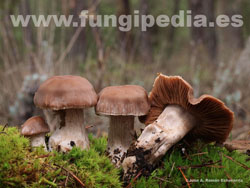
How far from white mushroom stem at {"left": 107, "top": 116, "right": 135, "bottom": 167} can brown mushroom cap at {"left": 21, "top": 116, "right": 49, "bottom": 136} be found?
0.61 meters

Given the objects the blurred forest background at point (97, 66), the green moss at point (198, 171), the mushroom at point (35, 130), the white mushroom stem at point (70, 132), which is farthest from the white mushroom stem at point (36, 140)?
the blurred forest background at point (97, 66)

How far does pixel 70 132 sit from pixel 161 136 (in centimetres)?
81

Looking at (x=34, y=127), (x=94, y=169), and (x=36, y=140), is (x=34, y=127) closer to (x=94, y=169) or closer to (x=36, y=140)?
(x=36, y=140)

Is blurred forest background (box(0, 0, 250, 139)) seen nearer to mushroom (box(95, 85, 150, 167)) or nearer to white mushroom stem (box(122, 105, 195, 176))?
white mushroom stem (box(122, 105, 195, 176))

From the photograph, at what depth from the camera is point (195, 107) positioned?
209 cm

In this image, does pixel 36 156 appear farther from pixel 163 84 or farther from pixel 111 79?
pixel 111 79

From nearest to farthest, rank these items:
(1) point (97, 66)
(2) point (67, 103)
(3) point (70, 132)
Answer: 1. (2) point (67, 103)
2. (3) point (70, 132)
3. (1) point (97, 66)

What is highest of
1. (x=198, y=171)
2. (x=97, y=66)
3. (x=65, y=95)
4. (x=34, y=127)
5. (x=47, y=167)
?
(x=97, y=66)

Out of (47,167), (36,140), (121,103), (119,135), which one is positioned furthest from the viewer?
(119,135)

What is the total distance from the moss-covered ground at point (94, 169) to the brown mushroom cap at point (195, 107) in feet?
0.72

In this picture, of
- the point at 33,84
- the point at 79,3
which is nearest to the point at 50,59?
the point at 33,84

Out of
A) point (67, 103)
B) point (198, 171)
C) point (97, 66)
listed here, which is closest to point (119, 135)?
point (67, 103)

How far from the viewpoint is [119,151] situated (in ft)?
7.36

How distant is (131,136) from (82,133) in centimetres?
47
